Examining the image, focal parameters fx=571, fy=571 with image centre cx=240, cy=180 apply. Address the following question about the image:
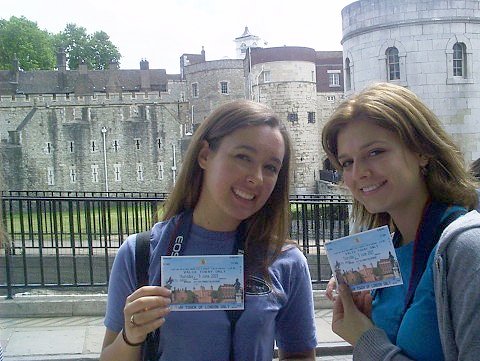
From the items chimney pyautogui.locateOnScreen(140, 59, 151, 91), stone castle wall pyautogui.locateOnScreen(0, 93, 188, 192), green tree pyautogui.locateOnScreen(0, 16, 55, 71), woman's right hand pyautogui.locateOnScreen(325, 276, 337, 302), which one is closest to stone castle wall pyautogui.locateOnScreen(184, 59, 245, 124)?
stone castle wall pyautogui.locateOnScreen(0, 93, 188, 192)

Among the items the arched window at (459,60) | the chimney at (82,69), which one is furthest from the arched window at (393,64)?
the chimney at (82,69)

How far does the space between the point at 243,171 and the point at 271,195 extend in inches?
12.4

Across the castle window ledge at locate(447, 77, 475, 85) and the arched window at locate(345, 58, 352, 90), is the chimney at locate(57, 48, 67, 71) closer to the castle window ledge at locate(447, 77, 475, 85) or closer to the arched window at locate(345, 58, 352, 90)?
the arched window at locate(345, 58, 352, 90)

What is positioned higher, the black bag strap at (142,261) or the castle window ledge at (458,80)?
the castle window ledge at (458,80)

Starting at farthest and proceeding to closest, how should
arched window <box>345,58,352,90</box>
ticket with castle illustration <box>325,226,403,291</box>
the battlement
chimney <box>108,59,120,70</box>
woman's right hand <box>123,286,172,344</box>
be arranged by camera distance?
chimney <box>108,59,120,70</box> < the battlement < arched window <box>345,58,352,90</box> < ticket with castle illustration <box>325,226,403,291</box> < woman's right hand <box>123,286,172,344</box>

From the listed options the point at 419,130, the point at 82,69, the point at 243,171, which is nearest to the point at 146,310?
the point at 243,171

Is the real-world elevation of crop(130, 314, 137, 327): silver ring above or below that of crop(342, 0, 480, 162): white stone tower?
below

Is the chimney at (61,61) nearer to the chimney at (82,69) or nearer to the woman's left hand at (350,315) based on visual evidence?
the chimney at (82,69)

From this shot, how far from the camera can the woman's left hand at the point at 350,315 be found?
80.3 inches

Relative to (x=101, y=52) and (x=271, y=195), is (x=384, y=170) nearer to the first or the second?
(x=271, y=195)

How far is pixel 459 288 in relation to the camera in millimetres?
1633

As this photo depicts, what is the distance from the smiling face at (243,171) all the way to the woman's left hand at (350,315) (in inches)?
18.8

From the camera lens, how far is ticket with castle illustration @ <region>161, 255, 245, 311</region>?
2043 millimetres

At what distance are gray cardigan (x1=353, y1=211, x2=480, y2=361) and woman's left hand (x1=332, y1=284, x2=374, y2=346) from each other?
0.38 meters
